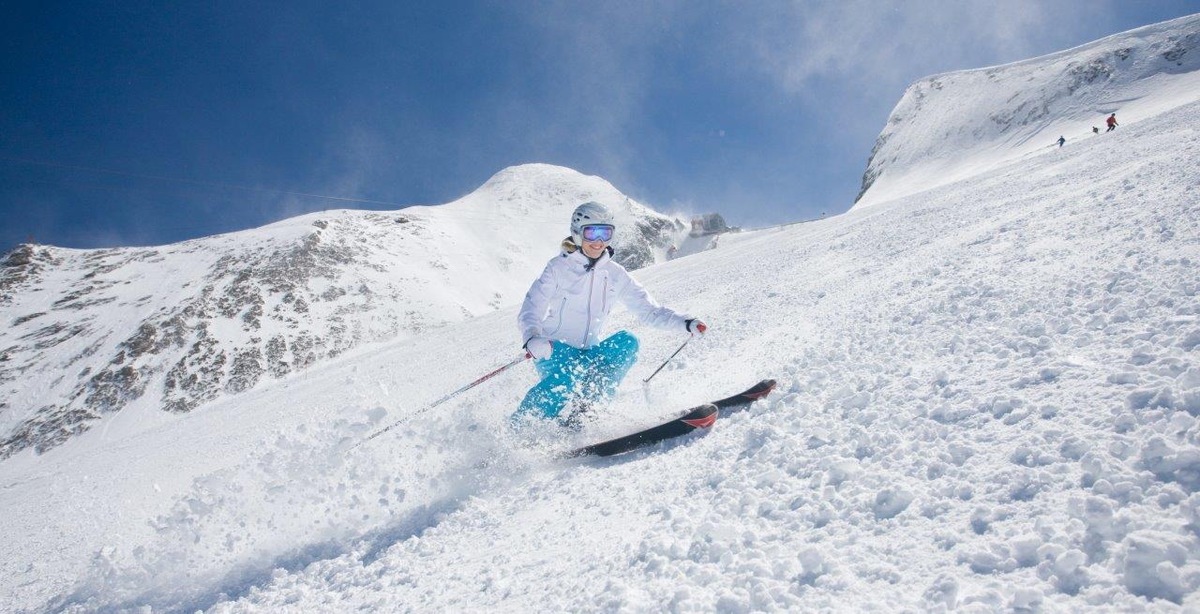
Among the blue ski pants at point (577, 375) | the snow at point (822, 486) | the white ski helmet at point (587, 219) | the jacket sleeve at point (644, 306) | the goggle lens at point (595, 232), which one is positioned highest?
the white ski helmet at point (587, 219)

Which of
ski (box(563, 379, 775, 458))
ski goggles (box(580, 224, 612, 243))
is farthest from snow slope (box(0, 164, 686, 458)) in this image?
ski (box(563, 379, 775, 458))

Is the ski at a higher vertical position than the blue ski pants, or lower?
lower

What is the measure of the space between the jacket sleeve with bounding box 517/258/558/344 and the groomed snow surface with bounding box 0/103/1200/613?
1041mm

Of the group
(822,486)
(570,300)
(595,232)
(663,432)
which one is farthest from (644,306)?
(822,486)

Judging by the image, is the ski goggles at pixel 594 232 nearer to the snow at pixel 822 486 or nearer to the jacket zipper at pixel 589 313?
the jacket zipper at pixel 589 313

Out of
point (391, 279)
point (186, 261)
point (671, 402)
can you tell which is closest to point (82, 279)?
point (186, 261)

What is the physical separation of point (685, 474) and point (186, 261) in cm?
8277

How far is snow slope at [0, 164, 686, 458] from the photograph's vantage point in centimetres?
4850

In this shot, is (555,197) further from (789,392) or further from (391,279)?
(789,392)

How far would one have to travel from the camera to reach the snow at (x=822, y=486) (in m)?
1.93

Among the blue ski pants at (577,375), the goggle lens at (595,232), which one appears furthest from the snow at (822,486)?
the goggle lens at (595,232)

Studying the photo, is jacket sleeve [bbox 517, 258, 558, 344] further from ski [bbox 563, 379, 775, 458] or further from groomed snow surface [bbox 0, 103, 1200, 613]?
ski [bbox 563, 379, 775, 458]

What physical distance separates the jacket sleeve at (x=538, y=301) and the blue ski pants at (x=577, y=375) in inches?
12.7

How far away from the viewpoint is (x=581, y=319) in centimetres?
545
